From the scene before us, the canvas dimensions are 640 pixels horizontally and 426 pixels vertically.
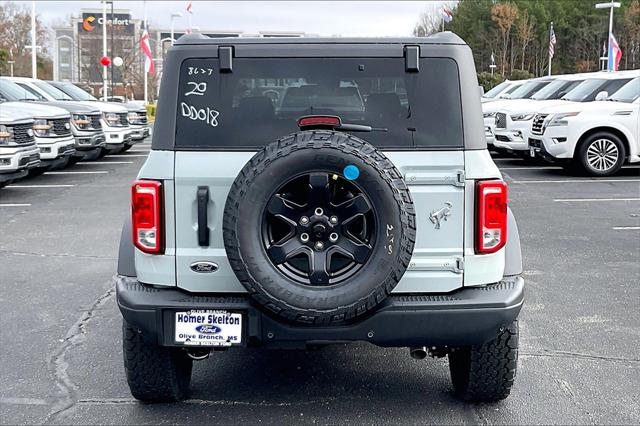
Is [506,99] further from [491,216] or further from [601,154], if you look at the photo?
[491,216]

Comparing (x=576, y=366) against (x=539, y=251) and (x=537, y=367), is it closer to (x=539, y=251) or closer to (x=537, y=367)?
(x=537, y=367)

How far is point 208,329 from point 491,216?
1435mm

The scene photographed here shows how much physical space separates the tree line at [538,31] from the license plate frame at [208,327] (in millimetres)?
57642

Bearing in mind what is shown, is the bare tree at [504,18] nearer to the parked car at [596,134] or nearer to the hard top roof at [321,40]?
the parked car at [596,134]

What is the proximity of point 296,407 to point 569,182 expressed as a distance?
10784 millimetres

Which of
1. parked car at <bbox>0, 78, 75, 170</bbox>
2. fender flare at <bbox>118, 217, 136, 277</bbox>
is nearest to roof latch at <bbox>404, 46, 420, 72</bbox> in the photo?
fender flare at <bbox>118, 217, 136, 277</bbox>

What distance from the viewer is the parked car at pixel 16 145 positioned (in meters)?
11.8

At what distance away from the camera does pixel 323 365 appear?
16.4 feet

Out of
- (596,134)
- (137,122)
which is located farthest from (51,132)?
(596,134)

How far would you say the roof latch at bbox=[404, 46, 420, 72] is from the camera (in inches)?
154

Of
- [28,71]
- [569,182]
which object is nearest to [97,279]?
[569,182]

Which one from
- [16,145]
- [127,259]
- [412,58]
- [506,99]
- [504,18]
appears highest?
[504,18]

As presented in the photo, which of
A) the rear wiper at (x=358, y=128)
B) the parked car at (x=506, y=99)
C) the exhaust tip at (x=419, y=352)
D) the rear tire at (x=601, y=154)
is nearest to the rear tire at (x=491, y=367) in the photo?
the exhaust tip at (x=419, y=352)

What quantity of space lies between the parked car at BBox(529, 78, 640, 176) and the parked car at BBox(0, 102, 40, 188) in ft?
28.5
